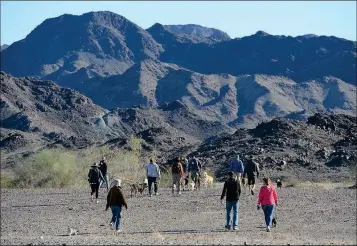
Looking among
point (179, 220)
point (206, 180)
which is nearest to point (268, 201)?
point (179, 220)

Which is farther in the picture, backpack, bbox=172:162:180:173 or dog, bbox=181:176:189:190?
dog, bbox=181:176:189:190

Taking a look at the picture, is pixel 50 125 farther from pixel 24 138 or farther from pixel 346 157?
pixel 346 157

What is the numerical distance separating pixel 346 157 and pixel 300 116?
95792 mm

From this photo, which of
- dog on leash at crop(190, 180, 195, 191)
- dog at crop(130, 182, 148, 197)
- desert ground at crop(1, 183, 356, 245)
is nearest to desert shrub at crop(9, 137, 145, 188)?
dog on leash at crop(190, 180, 195, 191)

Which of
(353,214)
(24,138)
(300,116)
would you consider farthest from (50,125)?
(353,214)

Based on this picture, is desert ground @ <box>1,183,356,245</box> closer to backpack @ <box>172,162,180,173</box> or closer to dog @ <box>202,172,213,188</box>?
backpack @ <box>172,162,180,173</box>

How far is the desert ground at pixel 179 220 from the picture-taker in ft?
52.6

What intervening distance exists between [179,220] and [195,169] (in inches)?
399

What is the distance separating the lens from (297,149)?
6462 centimetres

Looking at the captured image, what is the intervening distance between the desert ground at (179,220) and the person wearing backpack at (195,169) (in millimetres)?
1102

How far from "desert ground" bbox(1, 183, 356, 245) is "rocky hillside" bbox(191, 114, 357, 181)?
75.6 feet

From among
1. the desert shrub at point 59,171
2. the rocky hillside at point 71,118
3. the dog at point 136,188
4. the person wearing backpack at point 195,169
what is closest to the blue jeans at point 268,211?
the dog at point 136,188

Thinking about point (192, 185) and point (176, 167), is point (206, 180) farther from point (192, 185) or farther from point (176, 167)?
point (176, 167)

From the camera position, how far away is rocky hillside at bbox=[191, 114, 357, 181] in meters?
55.7
